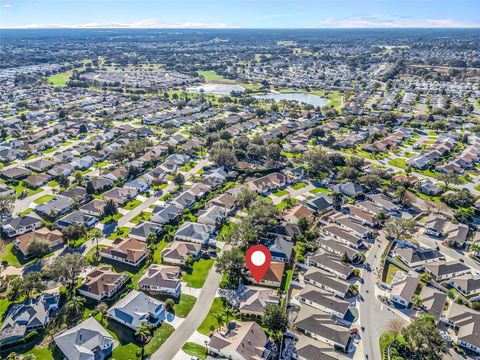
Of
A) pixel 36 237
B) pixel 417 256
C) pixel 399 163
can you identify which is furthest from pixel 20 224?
pixel 399 163

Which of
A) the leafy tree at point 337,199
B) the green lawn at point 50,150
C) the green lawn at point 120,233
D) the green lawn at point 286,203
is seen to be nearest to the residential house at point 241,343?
the green lawn at point 120,233

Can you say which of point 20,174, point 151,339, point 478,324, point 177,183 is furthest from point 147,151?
point 478,324

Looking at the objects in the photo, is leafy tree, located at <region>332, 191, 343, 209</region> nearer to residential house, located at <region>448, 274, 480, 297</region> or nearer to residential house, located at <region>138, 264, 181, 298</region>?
residential house, located at <region>448, 274, 480, 297</region>

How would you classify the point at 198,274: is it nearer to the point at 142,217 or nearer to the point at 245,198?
the point at 142,217

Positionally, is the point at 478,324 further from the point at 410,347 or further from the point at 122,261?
the point at 122,261

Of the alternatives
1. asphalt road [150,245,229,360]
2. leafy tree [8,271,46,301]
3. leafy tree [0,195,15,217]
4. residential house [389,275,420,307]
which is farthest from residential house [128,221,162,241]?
residential house [389,275,420,307]

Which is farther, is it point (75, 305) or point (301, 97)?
point (301, 97)

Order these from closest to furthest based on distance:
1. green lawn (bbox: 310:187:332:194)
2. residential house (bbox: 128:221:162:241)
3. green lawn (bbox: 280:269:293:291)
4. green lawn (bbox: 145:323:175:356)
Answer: green lawn (bbox: 145:323:175:356) < green lawn (bbox: 280:269:293:291) < residential house (bbox: 128:221:162:241) < green lawn (bbox: 310:187:332:194)
